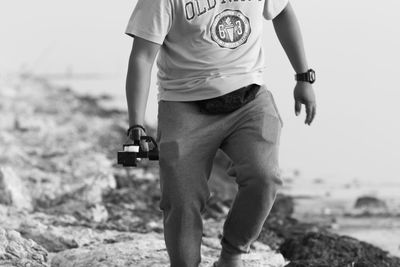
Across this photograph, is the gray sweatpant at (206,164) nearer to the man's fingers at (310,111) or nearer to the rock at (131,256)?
the man's fingers at (310,111)

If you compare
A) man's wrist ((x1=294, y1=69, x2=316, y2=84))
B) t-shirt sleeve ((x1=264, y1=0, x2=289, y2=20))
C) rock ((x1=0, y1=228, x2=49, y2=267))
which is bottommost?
rock ((x1=0, y1=228, x2=49, y2=267))

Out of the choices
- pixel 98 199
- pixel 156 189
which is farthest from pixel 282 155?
pixel 98 199

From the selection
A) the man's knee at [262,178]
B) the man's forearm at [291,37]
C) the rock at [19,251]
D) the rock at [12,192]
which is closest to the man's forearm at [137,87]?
the man's knee at [262,178]

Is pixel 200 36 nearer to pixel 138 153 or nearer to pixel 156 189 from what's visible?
pixel 138 153

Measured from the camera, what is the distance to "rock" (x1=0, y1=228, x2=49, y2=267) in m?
5.39

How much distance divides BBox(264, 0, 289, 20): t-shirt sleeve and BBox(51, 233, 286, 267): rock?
1185 mm

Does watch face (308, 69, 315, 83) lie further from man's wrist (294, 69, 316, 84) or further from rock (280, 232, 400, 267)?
rock (280, 232, 400, 267)

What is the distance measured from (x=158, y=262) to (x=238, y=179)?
2.51 feet

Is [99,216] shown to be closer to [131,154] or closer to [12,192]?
[12,192]

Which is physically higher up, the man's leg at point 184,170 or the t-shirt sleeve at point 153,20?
the t-shirt sleeve at point 153,20

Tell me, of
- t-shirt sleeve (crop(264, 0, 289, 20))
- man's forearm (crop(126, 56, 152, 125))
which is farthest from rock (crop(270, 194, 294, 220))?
man's forearm (crop(126, 56, 152, 125))

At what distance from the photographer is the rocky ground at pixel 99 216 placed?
219 inches

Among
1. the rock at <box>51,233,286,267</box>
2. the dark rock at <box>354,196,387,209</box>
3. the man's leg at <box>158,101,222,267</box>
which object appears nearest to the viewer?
the man's leg at <box>158,101,222,267</box>

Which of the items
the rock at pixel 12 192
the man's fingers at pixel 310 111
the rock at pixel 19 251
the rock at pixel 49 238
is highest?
the man's fingers at pixel 310 111
